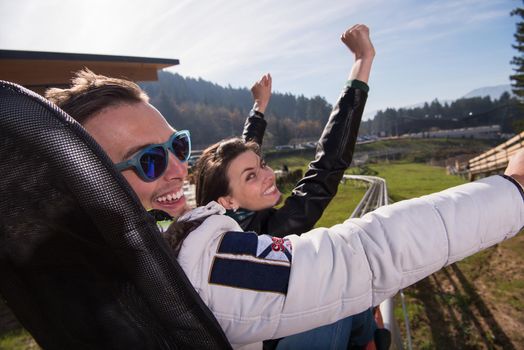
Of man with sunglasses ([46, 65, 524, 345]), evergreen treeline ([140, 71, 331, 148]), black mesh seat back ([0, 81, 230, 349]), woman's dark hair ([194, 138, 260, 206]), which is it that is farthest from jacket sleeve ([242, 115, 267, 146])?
evergreen treeline ([140, 71, 331, 148])

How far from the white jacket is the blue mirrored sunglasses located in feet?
1.42

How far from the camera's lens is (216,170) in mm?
2635

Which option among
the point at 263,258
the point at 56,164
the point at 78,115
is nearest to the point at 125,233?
the point at 56,164

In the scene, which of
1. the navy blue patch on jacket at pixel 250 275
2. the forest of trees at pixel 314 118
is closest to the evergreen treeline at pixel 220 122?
the forest of trees at pixel 314 118

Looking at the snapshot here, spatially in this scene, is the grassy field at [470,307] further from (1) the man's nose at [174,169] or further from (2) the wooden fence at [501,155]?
(1) the man's nose at [174,169]

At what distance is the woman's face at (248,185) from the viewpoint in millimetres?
2629

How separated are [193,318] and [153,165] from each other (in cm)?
92

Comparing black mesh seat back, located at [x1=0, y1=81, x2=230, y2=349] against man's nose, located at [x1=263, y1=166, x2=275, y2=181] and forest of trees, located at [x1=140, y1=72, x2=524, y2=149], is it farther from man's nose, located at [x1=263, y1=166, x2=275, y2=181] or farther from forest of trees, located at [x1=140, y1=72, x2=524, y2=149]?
forest of trees, located at [x1=140, y1=72, x2=524, y2=149]

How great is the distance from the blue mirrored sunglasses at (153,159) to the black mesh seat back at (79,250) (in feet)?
Result: 2.03

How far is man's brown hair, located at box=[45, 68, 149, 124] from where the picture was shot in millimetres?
1381

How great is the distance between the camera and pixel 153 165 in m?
1.59

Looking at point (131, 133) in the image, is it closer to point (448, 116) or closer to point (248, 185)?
point (248, 185)

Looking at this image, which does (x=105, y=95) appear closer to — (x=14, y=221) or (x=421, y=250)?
(x=14, y=221)

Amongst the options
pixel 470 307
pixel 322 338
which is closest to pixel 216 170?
pixel 322 338
